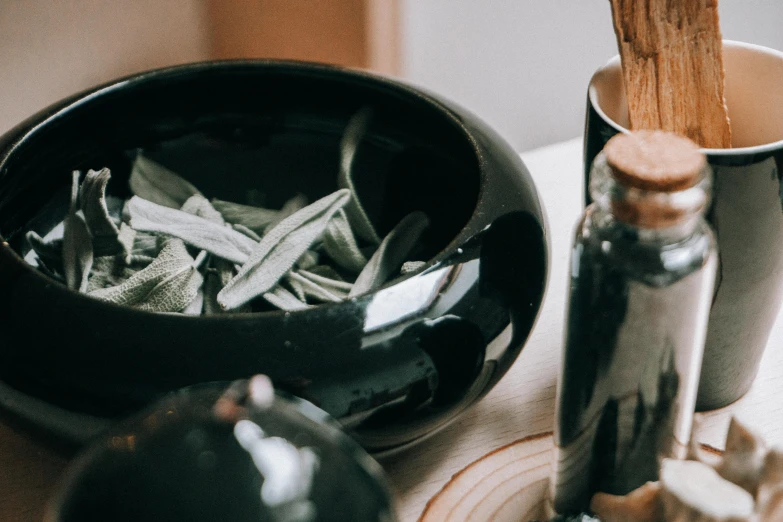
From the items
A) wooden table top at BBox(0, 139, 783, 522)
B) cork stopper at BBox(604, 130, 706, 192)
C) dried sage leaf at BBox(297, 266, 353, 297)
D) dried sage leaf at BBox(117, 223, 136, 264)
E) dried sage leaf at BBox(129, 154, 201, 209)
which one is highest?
cork stopper at BBox(604, 130, 706, 192)

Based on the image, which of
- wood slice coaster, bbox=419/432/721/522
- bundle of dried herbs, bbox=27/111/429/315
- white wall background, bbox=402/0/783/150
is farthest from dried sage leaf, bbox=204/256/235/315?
white wall background, bbox=402/0/783/150

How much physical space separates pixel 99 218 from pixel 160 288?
53 mm

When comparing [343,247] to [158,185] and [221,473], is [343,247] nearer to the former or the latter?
[158,185]

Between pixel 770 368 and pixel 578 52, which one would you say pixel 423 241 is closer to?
pixel 770 368

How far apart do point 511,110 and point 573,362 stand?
1.92 feet

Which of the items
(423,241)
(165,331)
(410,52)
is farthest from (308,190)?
(410,52)

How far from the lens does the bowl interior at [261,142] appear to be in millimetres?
370

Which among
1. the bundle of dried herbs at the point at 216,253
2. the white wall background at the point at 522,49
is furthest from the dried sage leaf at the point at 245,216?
the white wall background at the point at 522,49

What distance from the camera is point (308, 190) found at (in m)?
0.43

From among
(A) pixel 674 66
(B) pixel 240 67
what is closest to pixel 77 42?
(B) pixel 240 67

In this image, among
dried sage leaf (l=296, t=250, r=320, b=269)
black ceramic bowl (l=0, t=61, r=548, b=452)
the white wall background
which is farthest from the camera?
the white wall background

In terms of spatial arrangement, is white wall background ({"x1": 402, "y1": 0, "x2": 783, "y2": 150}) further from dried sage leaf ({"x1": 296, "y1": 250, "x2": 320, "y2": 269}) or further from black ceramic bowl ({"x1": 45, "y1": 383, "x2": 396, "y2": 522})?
black ceramic bowl ({"x1": 45, "y1": 383, "x2": 396, "y2": 522})

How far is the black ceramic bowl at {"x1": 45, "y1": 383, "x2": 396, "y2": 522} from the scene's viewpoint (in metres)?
0.15

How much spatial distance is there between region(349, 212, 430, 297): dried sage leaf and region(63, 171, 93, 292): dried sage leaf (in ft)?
0.38
